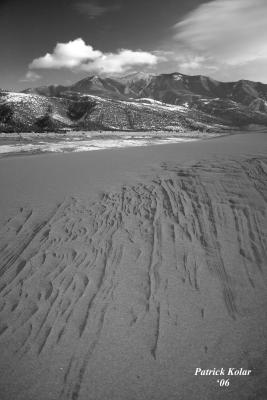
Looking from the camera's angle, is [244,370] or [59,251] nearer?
[244,370]

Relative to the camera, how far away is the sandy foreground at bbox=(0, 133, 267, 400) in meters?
4.05

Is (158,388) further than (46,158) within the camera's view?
No

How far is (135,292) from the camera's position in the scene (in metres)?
5.54

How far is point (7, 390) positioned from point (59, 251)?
314cm

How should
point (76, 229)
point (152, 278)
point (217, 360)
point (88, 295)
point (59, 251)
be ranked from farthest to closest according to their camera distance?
point (76, 229)
point (59, 251)
point (152, 278)
point (88, 295)
point (217, 360)

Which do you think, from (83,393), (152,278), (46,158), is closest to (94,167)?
(46,158)

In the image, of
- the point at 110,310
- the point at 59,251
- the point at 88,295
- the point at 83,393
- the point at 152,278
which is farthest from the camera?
the point at 59,251

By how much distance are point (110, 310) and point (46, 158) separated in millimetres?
14170

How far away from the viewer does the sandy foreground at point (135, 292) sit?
405 centimetres

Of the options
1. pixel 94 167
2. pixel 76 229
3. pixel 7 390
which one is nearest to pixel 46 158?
pixel 94 167

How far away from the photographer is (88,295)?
17.9 feet

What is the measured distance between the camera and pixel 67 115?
90625 millimetres

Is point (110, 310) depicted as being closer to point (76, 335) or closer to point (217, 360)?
point (76, 335)

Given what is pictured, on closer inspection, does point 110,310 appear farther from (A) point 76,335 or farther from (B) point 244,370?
(B) point 244,370
